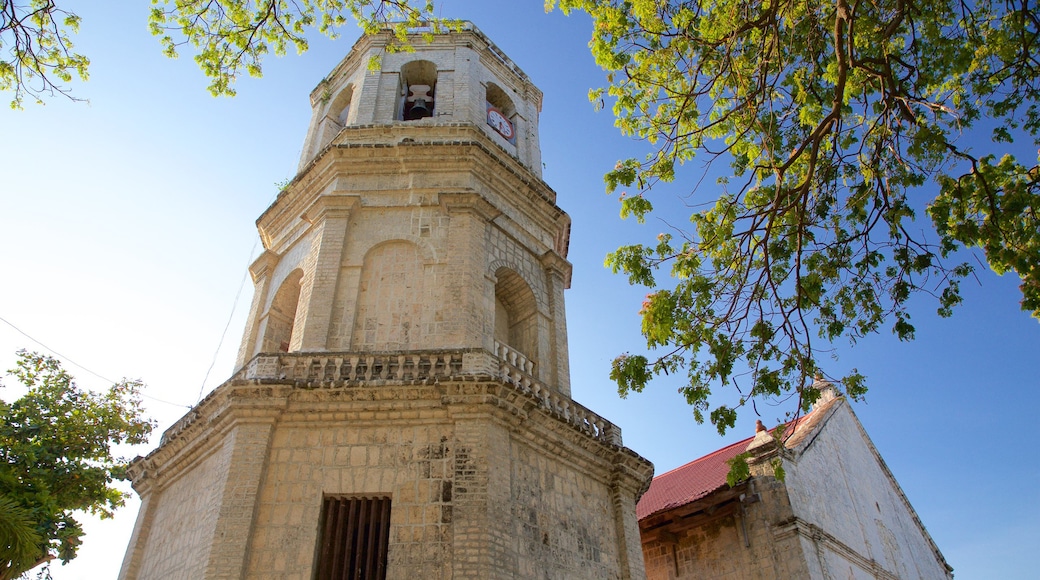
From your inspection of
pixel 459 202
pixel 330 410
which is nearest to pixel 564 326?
pixel 459 202

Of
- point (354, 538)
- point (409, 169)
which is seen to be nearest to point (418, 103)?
point (409, 169)

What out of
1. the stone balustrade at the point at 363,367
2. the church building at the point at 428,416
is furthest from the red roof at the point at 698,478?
the stone balustrade at the point at 363,367

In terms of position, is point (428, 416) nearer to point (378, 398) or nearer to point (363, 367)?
point (378, 398)

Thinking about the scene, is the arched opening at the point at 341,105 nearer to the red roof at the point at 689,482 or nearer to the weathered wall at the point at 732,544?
the red roof at the point at 689,482

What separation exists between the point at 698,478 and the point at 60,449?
1381cm

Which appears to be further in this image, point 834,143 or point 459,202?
point 459,202

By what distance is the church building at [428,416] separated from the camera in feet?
28.8

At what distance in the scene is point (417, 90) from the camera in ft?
51.3

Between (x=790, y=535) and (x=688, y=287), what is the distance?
7804 mm

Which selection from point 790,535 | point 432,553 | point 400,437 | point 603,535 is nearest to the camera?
point 432,553

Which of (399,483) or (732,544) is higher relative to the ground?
(732,544)

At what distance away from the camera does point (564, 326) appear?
41.8 ft

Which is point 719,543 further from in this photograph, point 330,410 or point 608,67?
point 608,67

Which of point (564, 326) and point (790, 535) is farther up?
point (564, 326)
